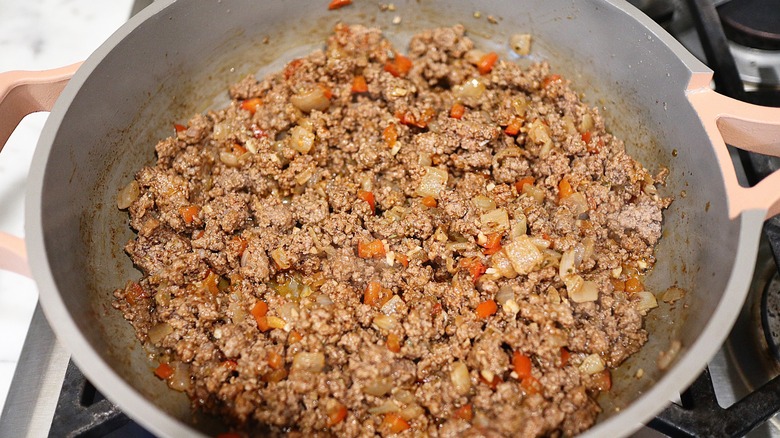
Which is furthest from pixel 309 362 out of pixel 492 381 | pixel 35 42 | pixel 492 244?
pixel 35 42

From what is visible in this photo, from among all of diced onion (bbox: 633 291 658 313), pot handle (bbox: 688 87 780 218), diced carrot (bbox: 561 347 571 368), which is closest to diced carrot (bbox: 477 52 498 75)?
pot handle (bbox: 688 87 780 218)

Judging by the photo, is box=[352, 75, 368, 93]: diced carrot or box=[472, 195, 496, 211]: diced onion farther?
box=[352, 75, 368, 93]: diced carrot

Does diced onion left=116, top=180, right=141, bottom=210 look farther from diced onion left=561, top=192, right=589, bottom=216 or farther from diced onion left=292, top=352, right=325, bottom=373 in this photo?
diced onion left=561, top=192, right=589, bottom=216

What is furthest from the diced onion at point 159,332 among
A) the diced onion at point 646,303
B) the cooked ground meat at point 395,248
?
the diced onion at point 646,303

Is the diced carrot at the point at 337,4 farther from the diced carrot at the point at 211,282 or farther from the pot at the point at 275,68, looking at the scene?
the diced carrot at the point at 211,282

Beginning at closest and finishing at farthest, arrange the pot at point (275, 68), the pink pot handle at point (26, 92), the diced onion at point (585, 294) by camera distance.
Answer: the pot at point (275, 68)
the pink pot handle at point (26, 92)
the diced onion at point (585, 294)

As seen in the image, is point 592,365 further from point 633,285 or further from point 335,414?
point 335,414
